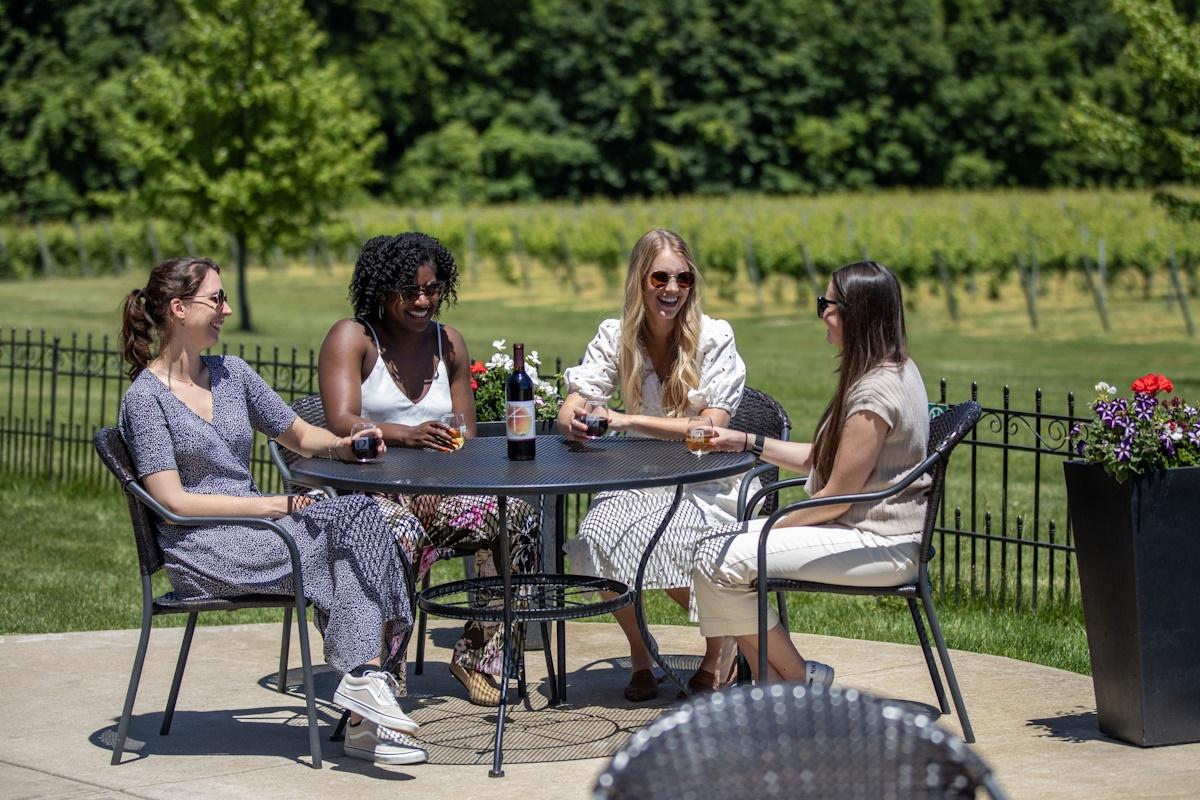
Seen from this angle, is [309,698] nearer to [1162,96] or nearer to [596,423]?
[596,423]

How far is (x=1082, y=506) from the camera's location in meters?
5.07

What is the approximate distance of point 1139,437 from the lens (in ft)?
15.9

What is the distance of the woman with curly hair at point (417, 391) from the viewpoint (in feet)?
18.5

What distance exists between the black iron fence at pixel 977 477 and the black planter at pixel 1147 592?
1352mm

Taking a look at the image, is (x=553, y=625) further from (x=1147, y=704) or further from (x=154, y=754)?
(x=1147, y=704)

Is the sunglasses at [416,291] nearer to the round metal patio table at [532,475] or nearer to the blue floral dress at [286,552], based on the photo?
the round metal patio table at [532,475]

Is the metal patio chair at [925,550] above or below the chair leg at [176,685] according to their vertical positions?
above

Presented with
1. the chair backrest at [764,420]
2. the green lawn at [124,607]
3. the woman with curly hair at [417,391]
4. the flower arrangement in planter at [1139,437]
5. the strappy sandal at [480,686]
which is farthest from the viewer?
the green lawn at [124,607]

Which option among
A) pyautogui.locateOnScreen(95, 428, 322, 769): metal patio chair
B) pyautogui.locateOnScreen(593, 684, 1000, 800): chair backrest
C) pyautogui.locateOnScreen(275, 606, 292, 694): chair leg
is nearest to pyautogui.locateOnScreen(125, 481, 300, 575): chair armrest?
pyautogui.locateOnScreen(95, 428, 322, 769): metal patio chair

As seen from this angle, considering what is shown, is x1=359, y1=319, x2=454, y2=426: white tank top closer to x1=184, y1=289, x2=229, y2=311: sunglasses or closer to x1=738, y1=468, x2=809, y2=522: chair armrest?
x1=184, y1=289, x2=229, y2=311: sunglasses

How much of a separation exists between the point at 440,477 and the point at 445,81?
61.1 meters

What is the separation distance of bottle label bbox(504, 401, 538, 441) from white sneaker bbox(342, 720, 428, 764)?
1014 millimetres

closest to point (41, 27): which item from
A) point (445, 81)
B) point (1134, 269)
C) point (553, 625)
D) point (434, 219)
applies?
point (445, 81)

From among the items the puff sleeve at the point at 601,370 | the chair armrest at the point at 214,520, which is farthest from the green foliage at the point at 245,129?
the chair armrest at the point at 214,520
